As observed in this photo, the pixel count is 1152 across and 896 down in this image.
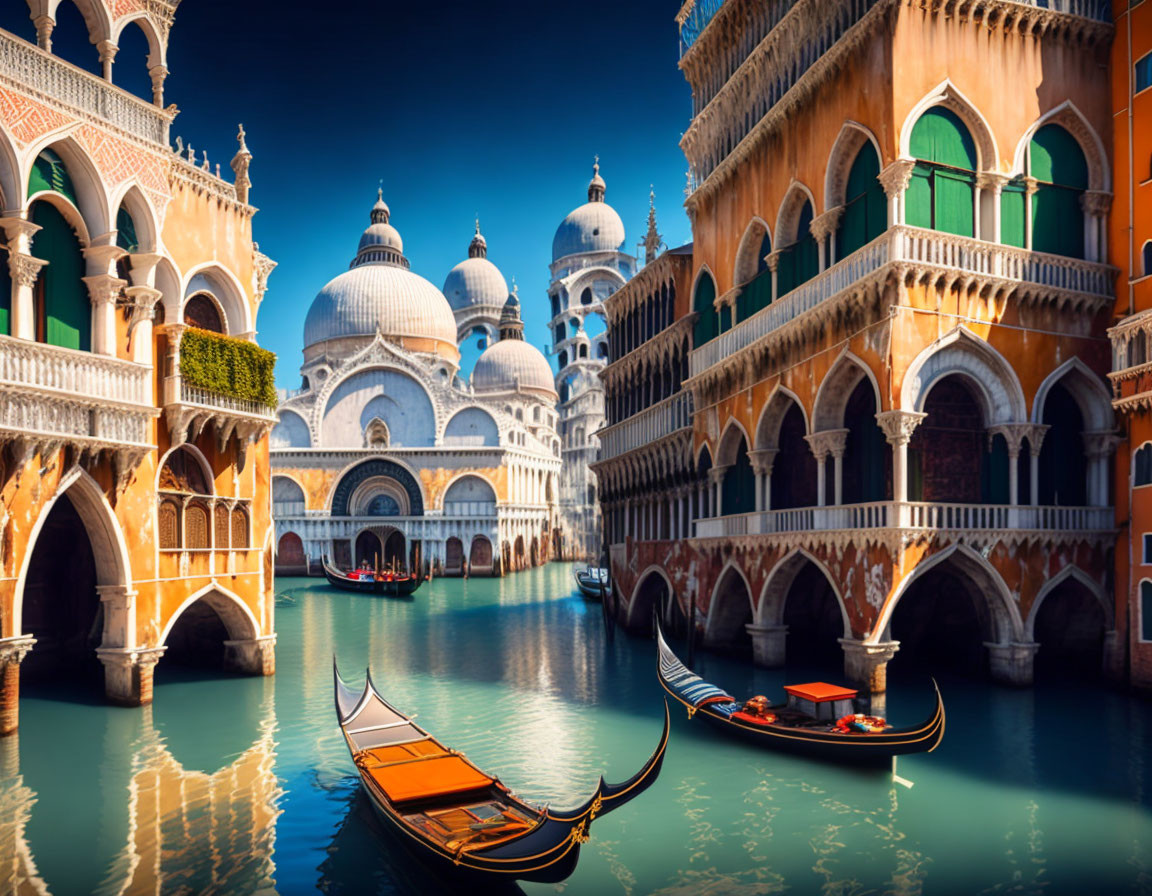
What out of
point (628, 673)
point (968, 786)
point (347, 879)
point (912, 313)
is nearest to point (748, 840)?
point (968, 786)

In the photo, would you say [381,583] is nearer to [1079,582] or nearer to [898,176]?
[1079,582]

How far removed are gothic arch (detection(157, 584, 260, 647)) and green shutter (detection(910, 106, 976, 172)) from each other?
1296 cm

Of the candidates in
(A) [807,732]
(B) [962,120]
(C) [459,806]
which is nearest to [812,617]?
(A) [807,732]

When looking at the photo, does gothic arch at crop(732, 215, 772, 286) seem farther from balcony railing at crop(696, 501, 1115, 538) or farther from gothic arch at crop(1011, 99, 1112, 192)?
balcony railing at crop(696, 501, 1115, 538)

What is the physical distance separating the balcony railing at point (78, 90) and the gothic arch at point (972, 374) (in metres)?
11.9

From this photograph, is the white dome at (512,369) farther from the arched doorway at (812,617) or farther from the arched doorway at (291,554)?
the arched doorway at (812,617)

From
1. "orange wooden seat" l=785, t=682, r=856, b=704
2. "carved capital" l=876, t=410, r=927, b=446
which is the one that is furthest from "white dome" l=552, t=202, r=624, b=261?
"orange wooden seat" l=785, t=682, r=856, b=704

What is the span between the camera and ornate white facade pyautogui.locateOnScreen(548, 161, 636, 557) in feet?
188

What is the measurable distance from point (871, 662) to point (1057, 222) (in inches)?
302

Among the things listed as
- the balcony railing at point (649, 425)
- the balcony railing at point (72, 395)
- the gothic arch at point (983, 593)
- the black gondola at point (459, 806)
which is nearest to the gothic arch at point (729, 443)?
the balcony railing at point (649, 425)

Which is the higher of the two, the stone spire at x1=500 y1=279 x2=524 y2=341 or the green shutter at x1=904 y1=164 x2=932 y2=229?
the stone spire at x1=500 y1=279 x2=524 y2=341

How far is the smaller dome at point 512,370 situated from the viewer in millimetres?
55062

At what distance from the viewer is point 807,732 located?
37.6 feet

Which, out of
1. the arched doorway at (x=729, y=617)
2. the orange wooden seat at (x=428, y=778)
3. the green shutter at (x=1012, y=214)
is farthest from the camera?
the arched doorway at (x=729, y=617)
